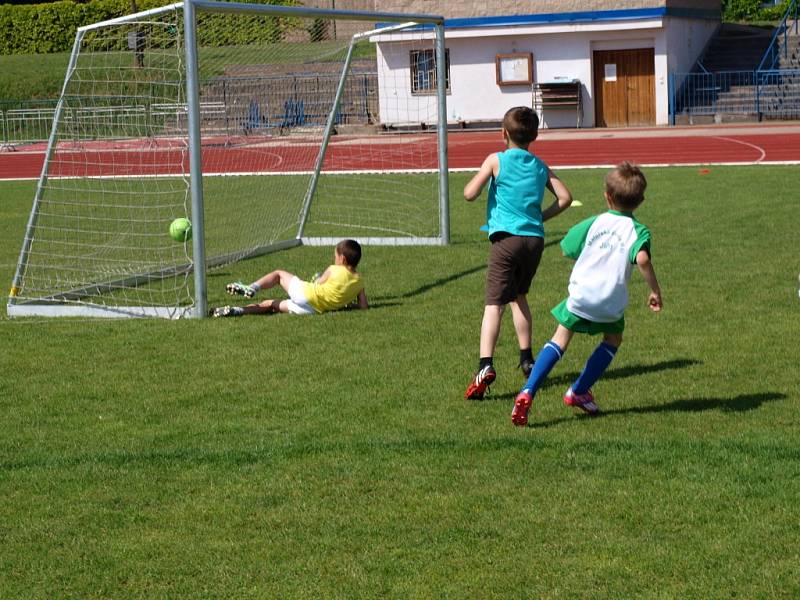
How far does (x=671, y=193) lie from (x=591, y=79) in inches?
882

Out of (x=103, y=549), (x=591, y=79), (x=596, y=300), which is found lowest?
(x=103, y=549)

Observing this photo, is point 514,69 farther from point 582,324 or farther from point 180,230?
point 582,324

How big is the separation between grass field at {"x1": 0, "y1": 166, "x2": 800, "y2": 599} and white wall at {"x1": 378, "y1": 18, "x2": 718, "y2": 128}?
29.9 m

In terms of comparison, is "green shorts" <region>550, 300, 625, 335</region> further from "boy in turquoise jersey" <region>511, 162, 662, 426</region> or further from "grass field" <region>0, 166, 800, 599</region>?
"grass field" <region>0, 166, 800, 599</region>

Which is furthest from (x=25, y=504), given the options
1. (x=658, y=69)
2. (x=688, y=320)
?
(x=658, y=69)

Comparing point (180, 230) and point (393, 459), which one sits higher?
point (180, 230)

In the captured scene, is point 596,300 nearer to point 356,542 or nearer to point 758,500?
point 758,500

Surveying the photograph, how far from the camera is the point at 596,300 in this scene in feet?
→ 21.4

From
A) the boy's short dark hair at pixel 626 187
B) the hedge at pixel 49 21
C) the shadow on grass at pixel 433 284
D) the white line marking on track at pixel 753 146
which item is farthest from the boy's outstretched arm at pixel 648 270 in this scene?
the hedge at pixel 49 21

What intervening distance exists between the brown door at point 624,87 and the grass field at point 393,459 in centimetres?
3025

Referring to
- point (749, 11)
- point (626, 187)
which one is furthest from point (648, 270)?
point (749, 11)

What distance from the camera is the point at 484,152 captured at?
30531 millimetres

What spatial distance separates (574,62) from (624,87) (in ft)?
5.93

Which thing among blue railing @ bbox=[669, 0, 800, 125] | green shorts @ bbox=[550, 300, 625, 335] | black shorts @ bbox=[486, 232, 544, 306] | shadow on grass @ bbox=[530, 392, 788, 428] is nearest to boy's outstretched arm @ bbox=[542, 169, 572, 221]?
black shorts @ bbox=[486, 232, 544, 306]
